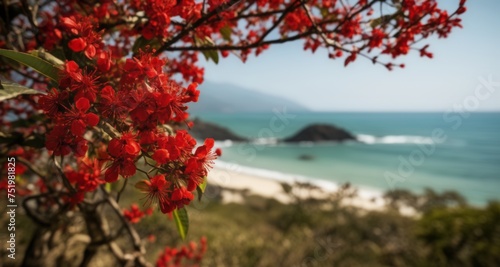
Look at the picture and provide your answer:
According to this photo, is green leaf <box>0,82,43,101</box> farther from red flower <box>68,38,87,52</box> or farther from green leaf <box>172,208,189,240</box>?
green leaf <box>172,208,189,240</box>

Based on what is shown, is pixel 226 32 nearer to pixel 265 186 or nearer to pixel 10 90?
pixel 10 90

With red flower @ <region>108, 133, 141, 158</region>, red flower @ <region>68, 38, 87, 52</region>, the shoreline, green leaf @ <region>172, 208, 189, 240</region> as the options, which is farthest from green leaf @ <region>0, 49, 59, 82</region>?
the shoreline

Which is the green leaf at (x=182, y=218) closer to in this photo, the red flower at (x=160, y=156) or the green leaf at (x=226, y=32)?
the red flower at (x=160, y=156)

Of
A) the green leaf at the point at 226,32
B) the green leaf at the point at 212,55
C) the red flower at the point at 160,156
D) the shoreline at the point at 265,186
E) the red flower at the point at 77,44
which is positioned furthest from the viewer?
the shoreline at the point at 265,186

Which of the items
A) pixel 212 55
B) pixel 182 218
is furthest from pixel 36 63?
pixel 212 55

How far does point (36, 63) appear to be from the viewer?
0.86m

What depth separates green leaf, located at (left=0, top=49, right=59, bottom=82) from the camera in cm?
83

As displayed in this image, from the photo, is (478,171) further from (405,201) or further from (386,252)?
(386,252)

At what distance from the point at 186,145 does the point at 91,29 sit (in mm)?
475

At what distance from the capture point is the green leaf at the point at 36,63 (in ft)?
2.72

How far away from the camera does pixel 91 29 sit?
98 cm

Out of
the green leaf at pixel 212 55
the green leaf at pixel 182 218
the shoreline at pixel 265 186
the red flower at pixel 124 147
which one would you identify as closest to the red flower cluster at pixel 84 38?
the red flower at pixel 124 147

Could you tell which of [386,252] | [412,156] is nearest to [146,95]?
[386,252]

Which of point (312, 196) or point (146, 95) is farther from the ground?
point (146, 95)
